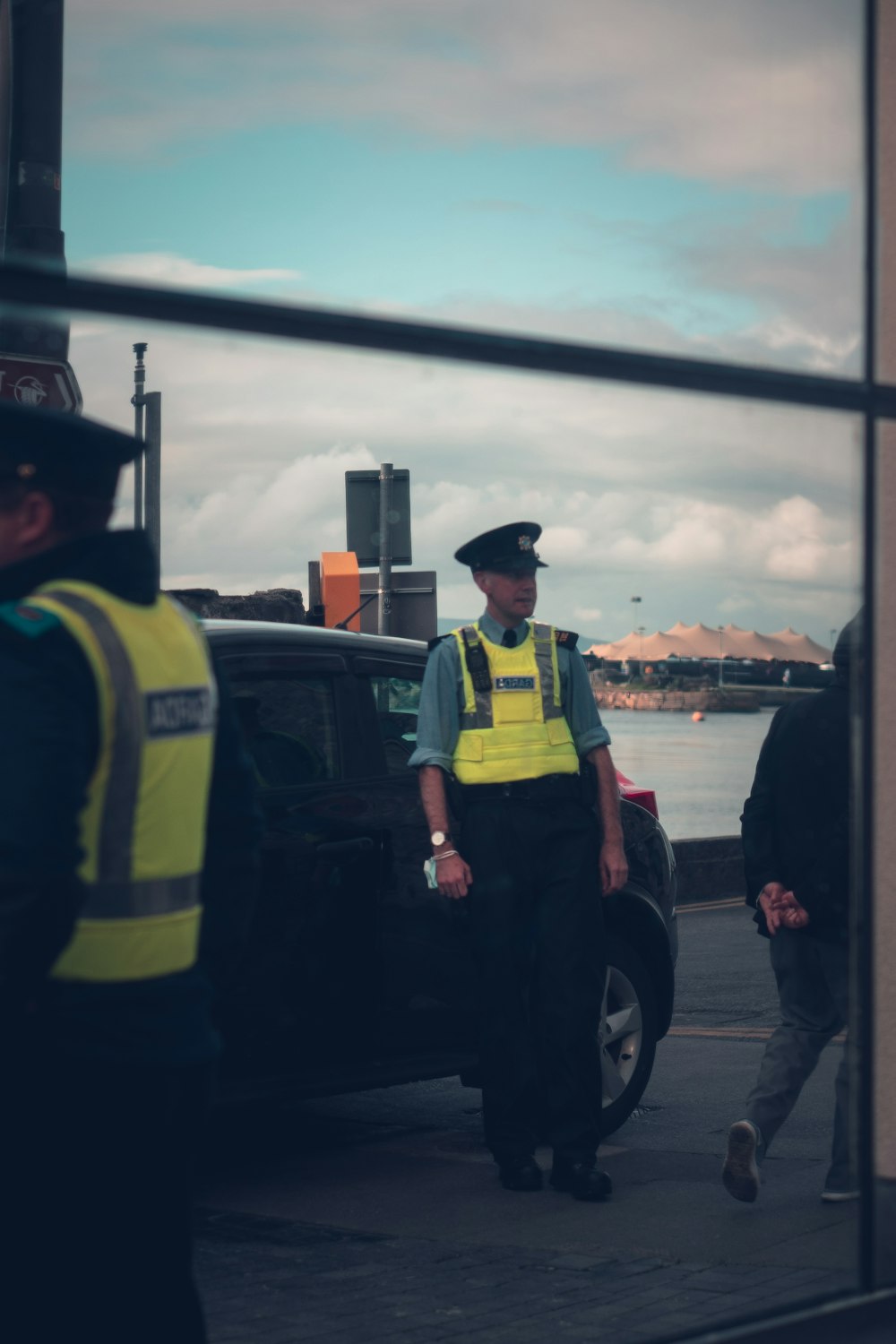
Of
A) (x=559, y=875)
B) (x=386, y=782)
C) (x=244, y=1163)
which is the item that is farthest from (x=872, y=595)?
(x=244, y=1163)

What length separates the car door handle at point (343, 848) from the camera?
522cm

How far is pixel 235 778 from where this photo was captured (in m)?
2.67

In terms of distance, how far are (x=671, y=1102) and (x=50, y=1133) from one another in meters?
4.70

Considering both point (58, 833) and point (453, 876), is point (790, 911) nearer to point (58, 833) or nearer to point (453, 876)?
point (453, 876)

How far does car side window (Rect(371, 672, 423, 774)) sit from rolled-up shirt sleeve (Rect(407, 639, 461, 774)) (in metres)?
0.28

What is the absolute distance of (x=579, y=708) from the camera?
5.43m

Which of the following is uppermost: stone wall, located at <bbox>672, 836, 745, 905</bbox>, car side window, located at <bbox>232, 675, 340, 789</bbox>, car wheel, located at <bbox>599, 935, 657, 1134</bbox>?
car side window, located at <bbox>232, 675, 340, 789</bbox>

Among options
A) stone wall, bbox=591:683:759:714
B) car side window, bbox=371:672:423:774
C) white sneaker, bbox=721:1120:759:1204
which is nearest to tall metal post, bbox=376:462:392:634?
stone wall, bbox=591:683:759:714

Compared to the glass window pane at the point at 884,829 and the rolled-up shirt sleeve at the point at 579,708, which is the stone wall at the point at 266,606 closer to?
the rolled-up shirt sleeve at the point at 579,708

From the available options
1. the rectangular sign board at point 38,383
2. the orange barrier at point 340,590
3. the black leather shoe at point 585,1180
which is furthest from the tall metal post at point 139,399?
the orange barrier at point 340,590

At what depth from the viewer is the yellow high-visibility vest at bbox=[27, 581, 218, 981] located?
2.33 meters

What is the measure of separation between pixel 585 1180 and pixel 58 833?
11.2 ft

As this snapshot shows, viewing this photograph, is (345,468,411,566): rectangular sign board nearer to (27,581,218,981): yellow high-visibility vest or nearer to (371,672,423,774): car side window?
(371,672,423,774): car side window

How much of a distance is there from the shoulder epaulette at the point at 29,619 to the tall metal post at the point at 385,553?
25.5 feet
